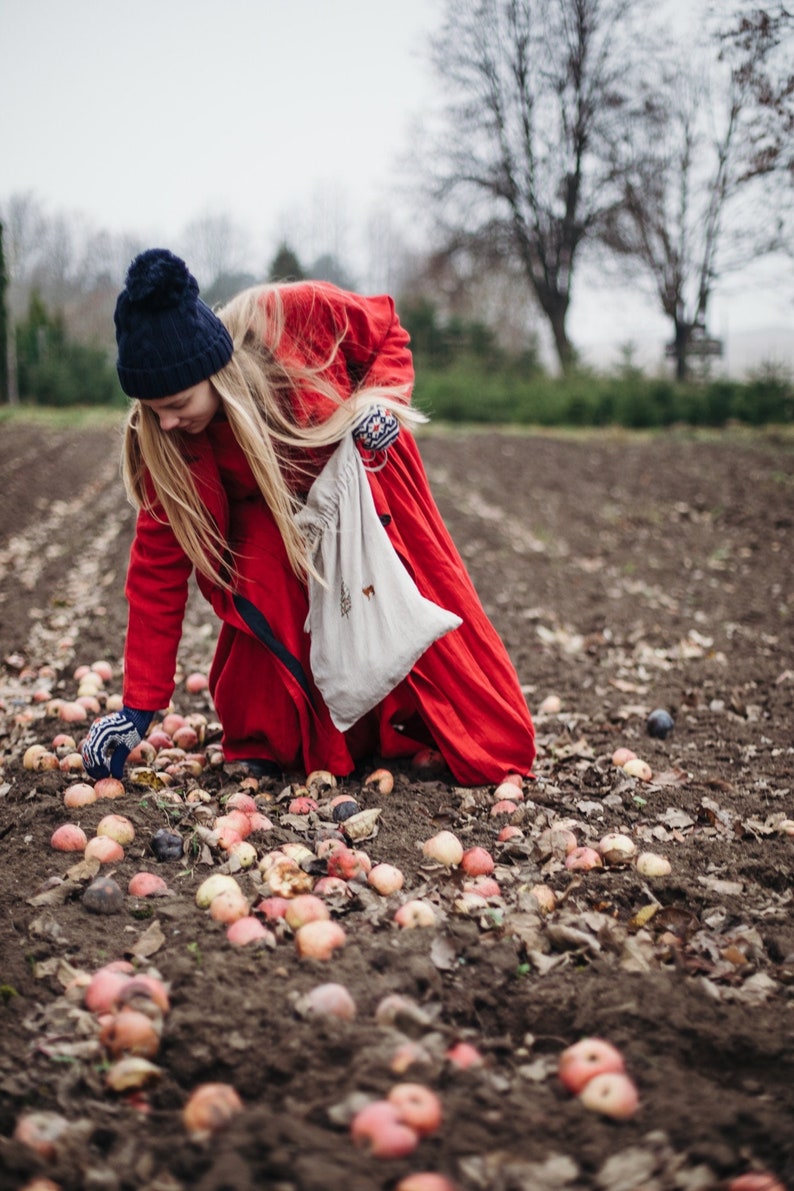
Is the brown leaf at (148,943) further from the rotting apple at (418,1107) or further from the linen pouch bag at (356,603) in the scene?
the linen pouch bag at (356,603)

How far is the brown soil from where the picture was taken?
1.49 meters

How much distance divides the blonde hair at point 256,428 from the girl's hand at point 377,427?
0.04m

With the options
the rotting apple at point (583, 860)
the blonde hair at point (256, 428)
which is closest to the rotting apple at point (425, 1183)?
the rotting apple at point (583, 860)

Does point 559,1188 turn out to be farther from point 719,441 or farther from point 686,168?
point 686,168

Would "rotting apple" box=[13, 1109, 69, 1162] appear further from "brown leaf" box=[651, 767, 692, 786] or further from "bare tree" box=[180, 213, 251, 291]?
"bare tree" box=[180, 213, 251, 291]

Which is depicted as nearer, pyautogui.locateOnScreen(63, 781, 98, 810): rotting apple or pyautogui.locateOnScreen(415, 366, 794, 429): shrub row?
pyautogui.locateOnScreen(63, 781, 98, 810): rotting apple

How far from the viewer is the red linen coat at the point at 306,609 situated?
116 inches

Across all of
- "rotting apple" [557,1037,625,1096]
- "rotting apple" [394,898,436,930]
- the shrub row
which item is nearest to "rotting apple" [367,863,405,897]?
"rotting apple" [394,898,436,930]

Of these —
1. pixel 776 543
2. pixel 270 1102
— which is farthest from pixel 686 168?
pixel 270 1102

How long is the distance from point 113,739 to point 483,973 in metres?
1.59

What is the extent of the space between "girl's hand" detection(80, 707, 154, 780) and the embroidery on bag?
0.78m

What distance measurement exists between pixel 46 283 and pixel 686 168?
113 ft

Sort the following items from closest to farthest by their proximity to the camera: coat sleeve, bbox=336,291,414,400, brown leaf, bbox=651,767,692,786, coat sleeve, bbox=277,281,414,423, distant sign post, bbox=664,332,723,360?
coat sleeve, bbox=277,281,414,423
coat sleeve, bbox=336,291,414,400
brown leaf, bbox=651,767,692,786
distant sign post, bbox=664,332,723,360

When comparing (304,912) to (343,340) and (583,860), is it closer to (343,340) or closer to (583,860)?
(583,860)
